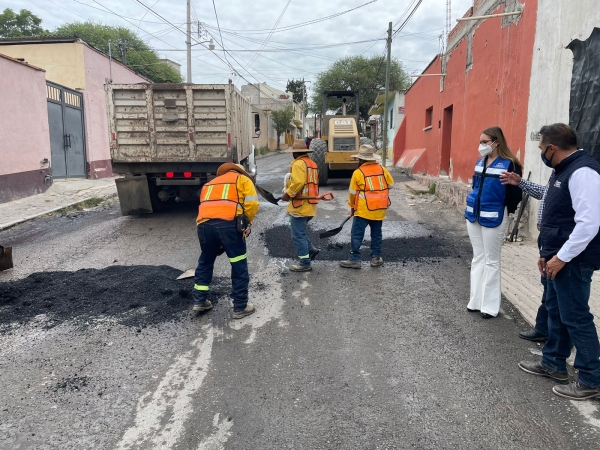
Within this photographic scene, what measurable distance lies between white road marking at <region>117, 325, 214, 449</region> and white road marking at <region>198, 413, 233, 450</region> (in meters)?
0.18

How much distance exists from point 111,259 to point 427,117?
1467 cm

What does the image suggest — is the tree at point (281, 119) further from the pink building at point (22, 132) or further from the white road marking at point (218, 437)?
the white road marking at point (218, 437)

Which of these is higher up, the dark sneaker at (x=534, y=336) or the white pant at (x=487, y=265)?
the white pant at (x=487, y=265)


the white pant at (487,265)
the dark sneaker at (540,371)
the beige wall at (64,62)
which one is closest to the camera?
Result: the dark sneaker at (540,371)

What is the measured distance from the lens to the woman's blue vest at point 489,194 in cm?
421

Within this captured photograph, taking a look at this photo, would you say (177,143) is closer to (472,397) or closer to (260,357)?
(260,357)

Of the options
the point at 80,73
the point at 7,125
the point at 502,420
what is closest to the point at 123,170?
the point at 7,125

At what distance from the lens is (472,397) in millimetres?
3094

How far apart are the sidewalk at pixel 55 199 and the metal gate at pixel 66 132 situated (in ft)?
1.89

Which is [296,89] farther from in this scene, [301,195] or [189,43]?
[301,195]

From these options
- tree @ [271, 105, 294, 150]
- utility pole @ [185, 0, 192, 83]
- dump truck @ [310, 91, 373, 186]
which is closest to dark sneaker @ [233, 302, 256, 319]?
dump truck @ [310, 91, 373, 186]

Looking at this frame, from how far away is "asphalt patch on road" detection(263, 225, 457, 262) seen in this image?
6723mm

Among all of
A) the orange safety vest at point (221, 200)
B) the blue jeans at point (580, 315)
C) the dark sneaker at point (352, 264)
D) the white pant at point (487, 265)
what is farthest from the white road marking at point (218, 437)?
the dark sneaker at point (352, 264)

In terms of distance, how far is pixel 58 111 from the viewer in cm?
1504
